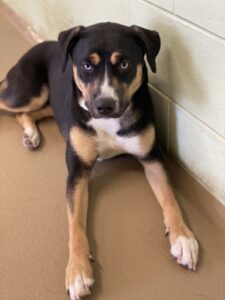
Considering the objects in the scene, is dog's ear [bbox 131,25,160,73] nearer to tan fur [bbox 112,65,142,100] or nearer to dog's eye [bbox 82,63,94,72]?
tan fur [bbox 112,65,142,100]

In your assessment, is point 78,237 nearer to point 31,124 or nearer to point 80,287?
point 80,287

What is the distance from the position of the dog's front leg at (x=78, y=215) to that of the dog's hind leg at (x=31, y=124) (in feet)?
1.48

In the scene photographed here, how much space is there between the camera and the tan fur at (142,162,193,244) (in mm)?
1698

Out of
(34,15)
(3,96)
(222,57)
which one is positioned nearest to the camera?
(222,57)

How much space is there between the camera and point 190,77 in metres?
→ 1.72

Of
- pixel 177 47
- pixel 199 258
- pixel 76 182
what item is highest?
pixel 177 47

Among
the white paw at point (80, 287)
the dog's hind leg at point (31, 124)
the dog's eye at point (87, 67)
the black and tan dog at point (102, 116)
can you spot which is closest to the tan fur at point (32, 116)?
the dog's hind leg at point (31, 124)

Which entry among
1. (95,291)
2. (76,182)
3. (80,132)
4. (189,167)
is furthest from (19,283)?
(189,167)

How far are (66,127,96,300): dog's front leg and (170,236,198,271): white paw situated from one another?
336mm

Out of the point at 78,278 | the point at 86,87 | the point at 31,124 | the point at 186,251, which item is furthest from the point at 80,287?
the point at 31,124

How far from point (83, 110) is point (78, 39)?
0.97 ft

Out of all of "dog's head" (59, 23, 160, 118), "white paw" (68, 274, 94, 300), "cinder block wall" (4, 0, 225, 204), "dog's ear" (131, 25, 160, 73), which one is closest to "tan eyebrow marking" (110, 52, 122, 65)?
"dog's head" (59, 23, 160, 118)

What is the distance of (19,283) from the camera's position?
162 cm

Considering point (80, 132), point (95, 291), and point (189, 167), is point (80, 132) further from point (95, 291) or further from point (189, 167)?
point (95, 291)
